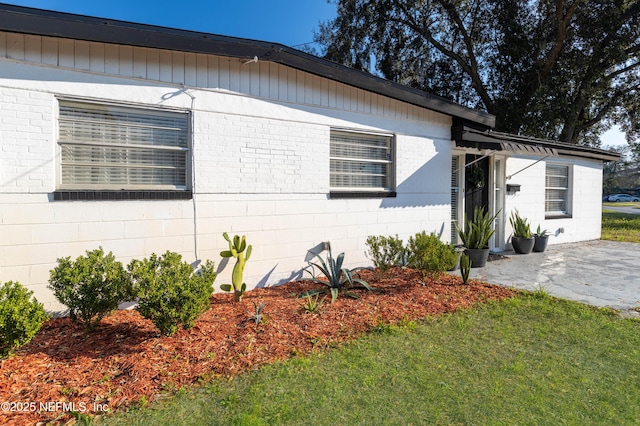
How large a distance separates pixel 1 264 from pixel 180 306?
85.0 inches

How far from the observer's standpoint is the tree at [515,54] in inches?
519

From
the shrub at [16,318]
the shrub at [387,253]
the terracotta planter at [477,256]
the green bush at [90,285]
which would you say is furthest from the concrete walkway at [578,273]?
the shrub at [16,318]

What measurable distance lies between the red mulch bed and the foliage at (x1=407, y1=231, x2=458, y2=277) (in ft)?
1.47

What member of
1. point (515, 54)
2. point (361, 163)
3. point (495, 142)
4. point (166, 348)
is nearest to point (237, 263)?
point (166, 348)

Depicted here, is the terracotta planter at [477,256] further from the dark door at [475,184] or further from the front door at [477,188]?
the dark door at [475,184]

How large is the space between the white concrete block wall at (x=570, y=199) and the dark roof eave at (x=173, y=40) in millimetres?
4230

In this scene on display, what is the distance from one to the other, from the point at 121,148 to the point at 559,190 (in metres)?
11.0

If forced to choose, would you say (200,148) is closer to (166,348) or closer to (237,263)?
(237,263)

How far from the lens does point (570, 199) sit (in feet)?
35.3

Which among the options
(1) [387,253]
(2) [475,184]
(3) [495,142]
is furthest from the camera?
(2) [475,184]

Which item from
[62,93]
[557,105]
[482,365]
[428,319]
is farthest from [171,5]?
[557,105]

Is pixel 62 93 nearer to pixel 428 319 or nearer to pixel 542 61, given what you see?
pixel 428 319

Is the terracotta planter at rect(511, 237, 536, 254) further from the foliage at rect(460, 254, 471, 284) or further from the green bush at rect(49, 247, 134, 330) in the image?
the green bush at rect(49, 247, 134, 330)

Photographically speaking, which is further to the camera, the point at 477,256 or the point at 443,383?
the point at 477,256
